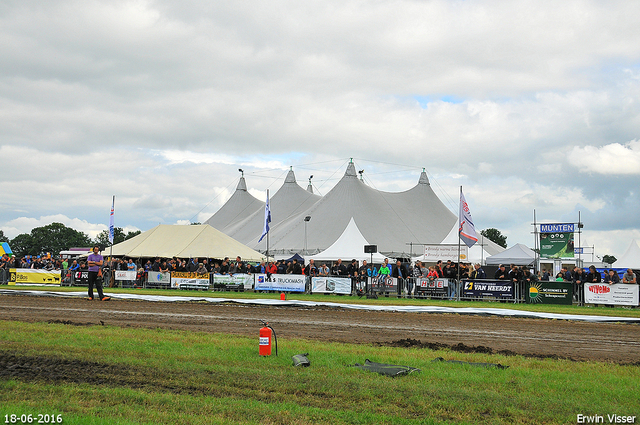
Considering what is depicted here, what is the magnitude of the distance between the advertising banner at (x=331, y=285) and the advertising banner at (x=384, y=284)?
4.32 ft

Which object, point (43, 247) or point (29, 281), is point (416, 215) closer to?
point (29, 281)

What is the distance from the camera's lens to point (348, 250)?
35562mm

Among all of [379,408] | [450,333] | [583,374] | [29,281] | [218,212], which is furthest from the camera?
[218,212]

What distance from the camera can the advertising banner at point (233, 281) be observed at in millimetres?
28984

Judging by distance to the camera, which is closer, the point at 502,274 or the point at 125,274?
the point at 502,274

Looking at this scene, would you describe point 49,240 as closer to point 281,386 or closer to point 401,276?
point 401,276

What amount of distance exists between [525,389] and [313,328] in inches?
261

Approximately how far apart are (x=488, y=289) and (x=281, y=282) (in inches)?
405

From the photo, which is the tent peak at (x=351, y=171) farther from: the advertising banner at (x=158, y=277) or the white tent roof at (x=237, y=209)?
the advertising banner at (x=158, y=277)

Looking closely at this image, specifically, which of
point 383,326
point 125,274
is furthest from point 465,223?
point 125,274

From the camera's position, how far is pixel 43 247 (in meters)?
116

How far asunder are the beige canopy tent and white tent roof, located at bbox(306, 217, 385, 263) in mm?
6850

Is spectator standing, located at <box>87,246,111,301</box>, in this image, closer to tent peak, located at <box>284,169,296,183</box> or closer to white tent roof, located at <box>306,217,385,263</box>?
white tent roof, located at <box>306,217,385,263</box>

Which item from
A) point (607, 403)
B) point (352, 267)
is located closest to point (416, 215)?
point (352, 267)
